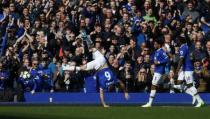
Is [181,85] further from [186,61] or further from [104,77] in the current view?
[104,77]

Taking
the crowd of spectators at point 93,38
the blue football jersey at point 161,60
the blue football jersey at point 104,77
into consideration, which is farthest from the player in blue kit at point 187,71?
the blue football jersey at point 104,77

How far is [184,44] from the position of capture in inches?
746

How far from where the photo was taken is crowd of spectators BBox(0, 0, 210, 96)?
20.9 m

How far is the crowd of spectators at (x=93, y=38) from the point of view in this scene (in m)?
20.9

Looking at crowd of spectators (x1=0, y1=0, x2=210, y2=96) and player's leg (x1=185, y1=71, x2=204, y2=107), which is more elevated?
crowd of spectators (x1=0, y1=0, x2=210, y2=96)

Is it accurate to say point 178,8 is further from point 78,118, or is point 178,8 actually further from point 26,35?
point 78,118

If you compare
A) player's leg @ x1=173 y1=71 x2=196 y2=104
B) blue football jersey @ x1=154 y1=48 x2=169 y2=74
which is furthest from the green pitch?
blue football jersey @ x1=154 y1=48 x2=169 y2=74

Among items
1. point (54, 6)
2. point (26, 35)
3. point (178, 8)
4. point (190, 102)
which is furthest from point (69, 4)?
point (190, 102)

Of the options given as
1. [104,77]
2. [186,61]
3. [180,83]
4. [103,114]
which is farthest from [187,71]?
[103,114]

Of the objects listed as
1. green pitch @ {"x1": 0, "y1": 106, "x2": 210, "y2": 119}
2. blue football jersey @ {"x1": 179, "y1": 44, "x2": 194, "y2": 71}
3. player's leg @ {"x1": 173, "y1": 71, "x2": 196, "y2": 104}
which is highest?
blue football jersey @ {"x1": 179, "y1": 44, "x2": 194, "y2": 71}

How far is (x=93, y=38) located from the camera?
22.1 meters

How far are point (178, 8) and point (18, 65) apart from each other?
21.4 feet

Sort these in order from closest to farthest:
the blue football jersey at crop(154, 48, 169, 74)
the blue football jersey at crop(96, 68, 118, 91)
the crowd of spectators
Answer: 1. the blue football jersey at crop(96, 68, 118, 91)
2. the blue football jersey at crop(154, 48, 169, 74)
3. the crowd of spectators

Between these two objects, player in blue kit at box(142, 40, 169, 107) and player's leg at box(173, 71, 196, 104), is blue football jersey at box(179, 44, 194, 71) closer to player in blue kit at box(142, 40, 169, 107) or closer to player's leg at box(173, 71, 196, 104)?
player's leg at box(173, 71, 196, 104)
